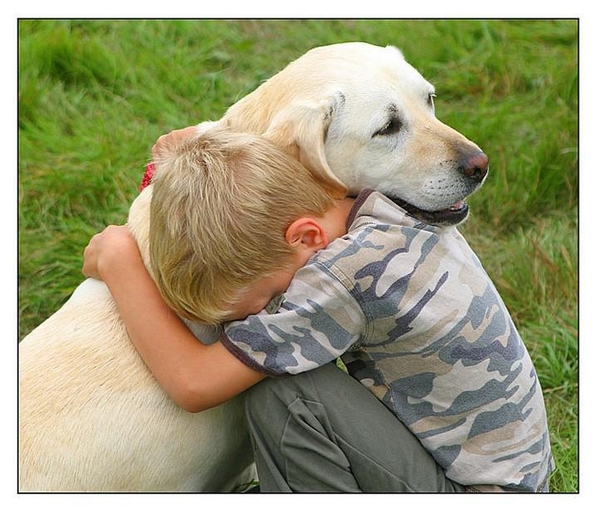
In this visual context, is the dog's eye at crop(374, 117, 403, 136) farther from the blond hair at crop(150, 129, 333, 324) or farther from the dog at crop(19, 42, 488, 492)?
the blond hair at crop(150, 129, 333, 324)

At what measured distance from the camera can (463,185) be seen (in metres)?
2.42

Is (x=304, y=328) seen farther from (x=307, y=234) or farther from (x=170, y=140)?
(x=170, y=140)

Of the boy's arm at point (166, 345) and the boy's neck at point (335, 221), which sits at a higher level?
the boy's neck at point (335, 221)

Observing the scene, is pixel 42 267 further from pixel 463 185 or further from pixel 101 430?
pixel 463 185

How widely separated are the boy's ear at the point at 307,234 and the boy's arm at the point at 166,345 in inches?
12.2

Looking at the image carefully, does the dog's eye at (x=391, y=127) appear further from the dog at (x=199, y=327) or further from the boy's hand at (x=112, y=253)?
the boy's hand at (x=112, y=253)

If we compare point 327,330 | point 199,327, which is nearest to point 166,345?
point 199,327

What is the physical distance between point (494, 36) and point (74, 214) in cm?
243

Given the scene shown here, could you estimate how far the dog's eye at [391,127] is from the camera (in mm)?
2418

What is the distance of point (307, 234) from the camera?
7.48 ft

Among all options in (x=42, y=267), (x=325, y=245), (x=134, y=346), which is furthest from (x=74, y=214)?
(x=325, y=245)

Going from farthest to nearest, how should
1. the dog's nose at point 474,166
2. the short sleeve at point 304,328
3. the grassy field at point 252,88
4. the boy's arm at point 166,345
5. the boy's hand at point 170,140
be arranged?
1. the grassy field at point 252,88
2. the boy's hand at point 170,140
3. the dog's nose at point 474,166
4. the boy's arm at point 166,345
5. the short sleeve at point 304,328

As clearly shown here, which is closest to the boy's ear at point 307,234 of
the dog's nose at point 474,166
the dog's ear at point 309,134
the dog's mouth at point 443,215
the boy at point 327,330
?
the boy at point 327,330

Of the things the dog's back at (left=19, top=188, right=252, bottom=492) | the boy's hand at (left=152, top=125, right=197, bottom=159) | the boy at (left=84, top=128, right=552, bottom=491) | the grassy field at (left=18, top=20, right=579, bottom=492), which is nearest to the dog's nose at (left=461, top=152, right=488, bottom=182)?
the boy at (left=84, top=128, right=552, bottom=491)
